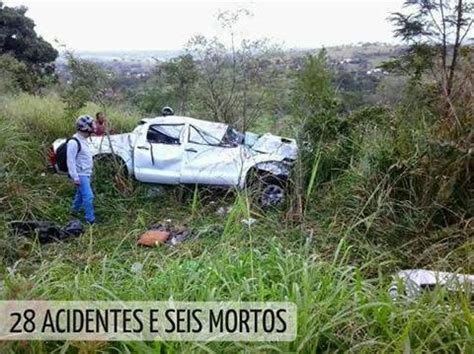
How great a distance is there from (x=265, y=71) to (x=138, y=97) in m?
4.22

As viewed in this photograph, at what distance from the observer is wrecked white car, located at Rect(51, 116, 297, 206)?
26.5 ft

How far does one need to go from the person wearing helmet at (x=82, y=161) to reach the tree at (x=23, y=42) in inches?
539

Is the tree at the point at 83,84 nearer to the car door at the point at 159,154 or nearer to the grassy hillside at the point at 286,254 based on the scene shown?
the grassy hillside at the point at 286,254

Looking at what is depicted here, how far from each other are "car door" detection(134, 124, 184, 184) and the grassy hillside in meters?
0.30

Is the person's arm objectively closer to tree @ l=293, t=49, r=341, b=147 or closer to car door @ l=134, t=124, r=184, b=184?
car door @ l=134, t=124, r=184, b=184

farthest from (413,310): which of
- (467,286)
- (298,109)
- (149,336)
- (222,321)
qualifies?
(298,109)

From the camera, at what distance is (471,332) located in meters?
2.55

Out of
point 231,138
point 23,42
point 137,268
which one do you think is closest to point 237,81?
point 231,138

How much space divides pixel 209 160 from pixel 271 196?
2072mm

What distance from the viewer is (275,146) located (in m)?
8.34

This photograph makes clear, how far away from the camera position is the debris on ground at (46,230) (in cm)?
665

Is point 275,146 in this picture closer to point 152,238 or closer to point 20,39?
point 152,238

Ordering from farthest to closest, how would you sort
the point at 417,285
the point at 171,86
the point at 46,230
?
the point at 171,86 < the point at 46,230 < the point at 417,285

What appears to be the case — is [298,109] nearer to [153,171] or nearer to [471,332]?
[153,171]
